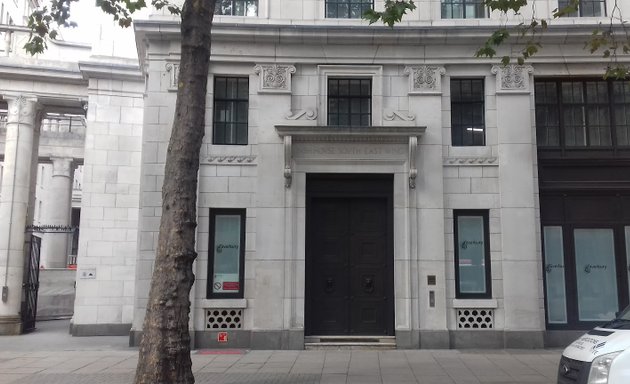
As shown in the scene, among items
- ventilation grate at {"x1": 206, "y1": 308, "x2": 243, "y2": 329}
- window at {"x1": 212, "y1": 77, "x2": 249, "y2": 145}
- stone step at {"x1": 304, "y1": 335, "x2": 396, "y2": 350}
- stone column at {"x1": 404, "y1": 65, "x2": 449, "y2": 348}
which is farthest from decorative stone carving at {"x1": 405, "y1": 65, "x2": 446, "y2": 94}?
ventilation grate at {"x1": 206, "y1": 308, "x2": 243, "y2": 329}

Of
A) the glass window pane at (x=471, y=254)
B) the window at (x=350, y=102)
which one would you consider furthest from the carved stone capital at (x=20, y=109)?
the glass window pane at (x=471, y=254)

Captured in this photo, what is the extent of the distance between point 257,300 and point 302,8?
7660mm

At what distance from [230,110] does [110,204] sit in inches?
199

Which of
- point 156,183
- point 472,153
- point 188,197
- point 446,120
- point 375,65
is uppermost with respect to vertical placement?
point 375,65

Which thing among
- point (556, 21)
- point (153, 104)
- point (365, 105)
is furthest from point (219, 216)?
point (556, 21)

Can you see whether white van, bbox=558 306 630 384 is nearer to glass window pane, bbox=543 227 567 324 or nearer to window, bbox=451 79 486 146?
glass window pane, bbox=543 227 567 324

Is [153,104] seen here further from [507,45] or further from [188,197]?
[507,45]

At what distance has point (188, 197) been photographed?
8172 millimetres

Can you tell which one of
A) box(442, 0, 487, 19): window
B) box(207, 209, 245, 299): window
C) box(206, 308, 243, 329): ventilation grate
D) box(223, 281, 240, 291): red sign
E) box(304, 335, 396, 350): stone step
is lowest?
box(304, 335, 396, 350): stone step

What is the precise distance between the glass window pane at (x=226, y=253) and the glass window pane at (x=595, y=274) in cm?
867

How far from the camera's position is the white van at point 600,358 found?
6012mm

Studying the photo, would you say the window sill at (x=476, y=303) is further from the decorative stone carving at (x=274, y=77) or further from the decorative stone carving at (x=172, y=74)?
the decorative stone carving at (x=172, y=74)

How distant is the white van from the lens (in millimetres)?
6012

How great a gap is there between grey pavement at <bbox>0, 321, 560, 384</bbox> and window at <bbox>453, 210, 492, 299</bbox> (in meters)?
1.54
